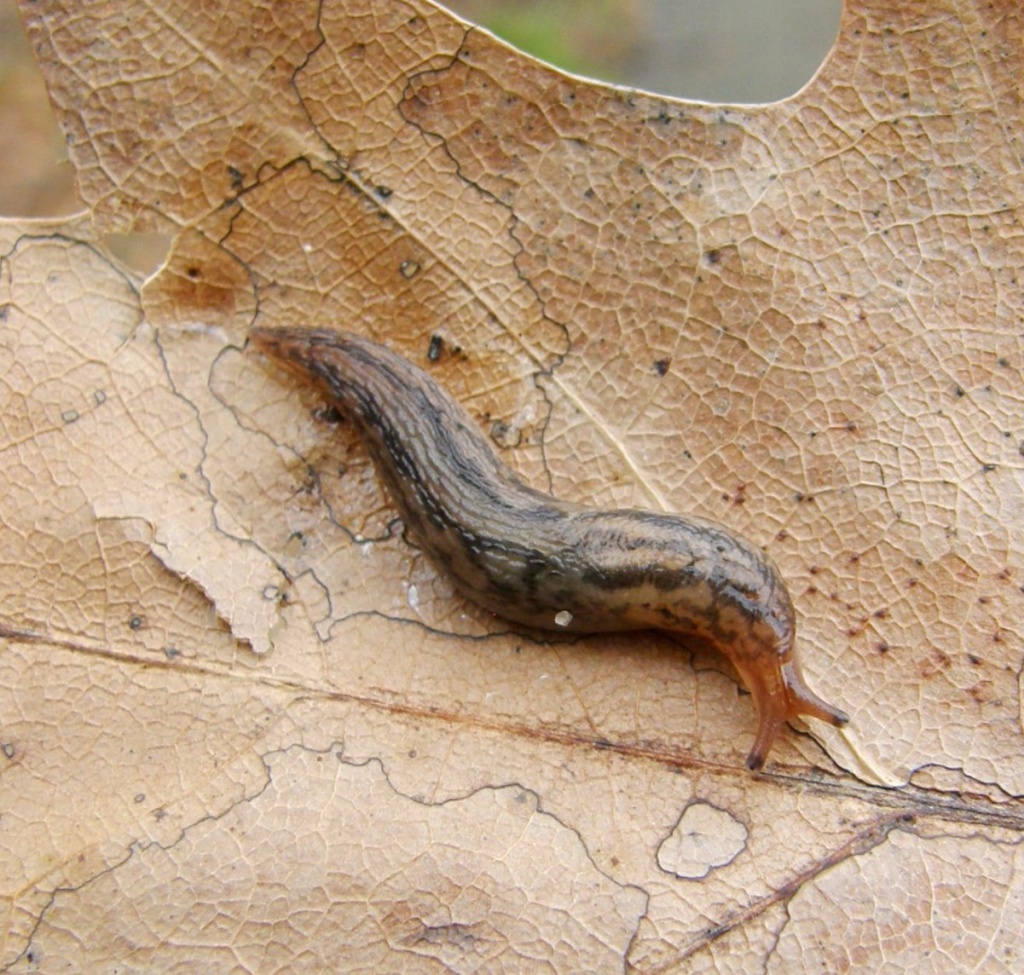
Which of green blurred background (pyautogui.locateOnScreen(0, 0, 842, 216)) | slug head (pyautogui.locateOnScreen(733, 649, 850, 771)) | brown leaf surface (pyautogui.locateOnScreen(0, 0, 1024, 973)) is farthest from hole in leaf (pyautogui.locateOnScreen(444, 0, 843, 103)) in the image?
slug head (pyautogui.locateOnScreen(733, 649, 850, 771))

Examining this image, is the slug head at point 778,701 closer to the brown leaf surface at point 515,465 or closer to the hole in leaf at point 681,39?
the brown leaf surface at point 515,465

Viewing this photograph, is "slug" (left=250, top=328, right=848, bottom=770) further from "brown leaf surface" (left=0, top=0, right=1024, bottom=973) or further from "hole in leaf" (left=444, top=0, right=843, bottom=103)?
"hole in leaf" (left=444, top=0, right=843, bottom=103)

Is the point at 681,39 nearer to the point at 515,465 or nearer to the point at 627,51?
the point at 627,51

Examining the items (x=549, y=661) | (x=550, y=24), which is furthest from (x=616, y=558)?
(x=550, y=24)

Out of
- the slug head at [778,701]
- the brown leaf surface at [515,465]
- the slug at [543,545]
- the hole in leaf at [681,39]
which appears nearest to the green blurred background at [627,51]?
the hole in leaf at [681,39]

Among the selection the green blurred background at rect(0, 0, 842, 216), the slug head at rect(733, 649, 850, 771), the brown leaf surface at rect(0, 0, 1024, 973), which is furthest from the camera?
the green blurred background at rect(0, 0, 842, 216)
